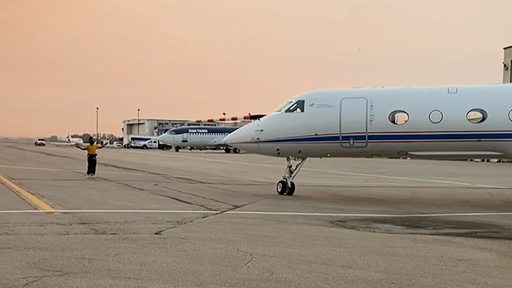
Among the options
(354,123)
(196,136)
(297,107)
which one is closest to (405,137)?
(354,123)

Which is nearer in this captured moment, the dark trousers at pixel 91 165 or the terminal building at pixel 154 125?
the dark trousers at pixel 91 165

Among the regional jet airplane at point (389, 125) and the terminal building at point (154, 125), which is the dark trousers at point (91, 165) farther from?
the terminal building at point (154, 125)

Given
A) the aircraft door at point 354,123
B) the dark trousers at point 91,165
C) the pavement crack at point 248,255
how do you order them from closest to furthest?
1. the pavement crack at point 248,255
2. the aircraft door at point 354,123
3. the dark trousers at point 91,165

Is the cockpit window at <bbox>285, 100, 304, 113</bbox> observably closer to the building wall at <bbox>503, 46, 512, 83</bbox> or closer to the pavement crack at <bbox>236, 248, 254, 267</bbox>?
the pavement crack at <bbox>236, 248, 254, 267</bbox>

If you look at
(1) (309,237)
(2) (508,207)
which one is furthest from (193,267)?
(2) (508,207)

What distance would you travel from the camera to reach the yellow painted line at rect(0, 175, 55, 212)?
12.8 m

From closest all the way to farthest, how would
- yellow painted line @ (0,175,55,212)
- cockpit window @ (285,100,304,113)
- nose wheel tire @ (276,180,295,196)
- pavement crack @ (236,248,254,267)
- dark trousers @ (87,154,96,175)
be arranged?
pavement crack @ (236,248,254,267)
yellow painted line @ (0,175,55,212)
cockpit window @ (285,100,304,113)
nose wheel tire @ (276,180,295,196)
dark trousers @ (87,154,96,175)

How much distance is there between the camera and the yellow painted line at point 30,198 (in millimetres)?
12832

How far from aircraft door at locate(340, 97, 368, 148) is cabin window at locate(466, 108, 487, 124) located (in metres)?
2.77

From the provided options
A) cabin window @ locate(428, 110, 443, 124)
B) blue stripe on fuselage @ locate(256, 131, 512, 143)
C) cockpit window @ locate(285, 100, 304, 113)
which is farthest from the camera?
cockpit window @ locate(285, 100, 304, 113)

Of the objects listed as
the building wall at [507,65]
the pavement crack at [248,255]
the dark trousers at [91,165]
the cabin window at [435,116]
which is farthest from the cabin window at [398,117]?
the building wall at [507,65]

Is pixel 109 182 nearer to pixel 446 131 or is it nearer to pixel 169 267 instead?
pixel 446 131

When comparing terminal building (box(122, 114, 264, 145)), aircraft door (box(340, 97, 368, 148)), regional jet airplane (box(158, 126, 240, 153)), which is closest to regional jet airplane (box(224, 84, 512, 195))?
aircraft door (box(340, 97, 368, 148))

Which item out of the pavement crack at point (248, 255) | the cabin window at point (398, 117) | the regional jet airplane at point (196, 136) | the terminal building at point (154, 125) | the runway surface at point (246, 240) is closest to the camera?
the runway surface at point (246, 240)
